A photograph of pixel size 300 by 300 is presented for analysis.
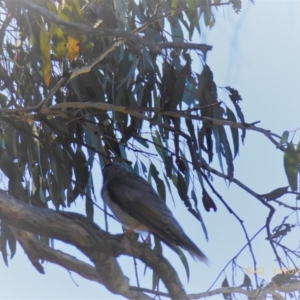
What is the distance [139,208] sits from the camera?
3047mm

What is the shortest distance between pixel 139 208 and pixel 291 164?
0.90 meters

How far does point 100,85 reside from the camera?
10.0 ft

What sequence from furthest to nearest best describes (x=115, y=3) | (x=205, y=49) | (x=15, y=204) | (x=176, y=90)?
(x=176, y=90)
(x=115, y=3)
(x=15, y=204)
(x=205, y=49)

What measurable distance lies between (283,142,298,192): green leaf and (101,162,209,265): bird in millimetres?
626

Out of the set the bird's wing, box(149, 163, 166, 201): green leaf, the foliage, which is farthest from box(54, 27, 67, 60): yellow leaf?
box(149, 163, 166, 201): green leaf

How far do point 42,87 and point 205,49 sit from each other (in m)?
1.37

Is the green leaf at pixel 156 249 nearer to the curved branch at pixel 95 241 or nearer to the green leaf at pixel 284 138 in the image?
the curved branch at pixel 95 241

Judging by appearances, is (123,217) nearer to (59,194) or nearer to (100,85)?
(59,194)

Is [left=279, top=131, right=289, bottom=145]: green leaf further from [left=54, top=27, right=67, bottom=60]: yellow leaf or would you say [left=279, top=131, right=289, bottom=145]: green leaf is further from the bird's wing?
[left=54, top=27, right=67, bottom=60]: yellow leaf

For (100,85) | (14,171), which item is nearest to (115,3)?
(100,85)

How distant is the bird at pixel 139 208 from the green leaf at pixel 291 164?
0.63m

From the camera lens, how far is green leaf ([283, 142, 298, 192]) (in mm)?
2330

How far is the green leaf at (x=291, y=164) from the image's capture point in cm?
233

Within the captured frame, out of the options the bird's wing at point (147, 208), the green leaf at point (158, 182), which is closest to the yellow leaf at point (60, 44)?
the bird's wing at point (147, 208)
